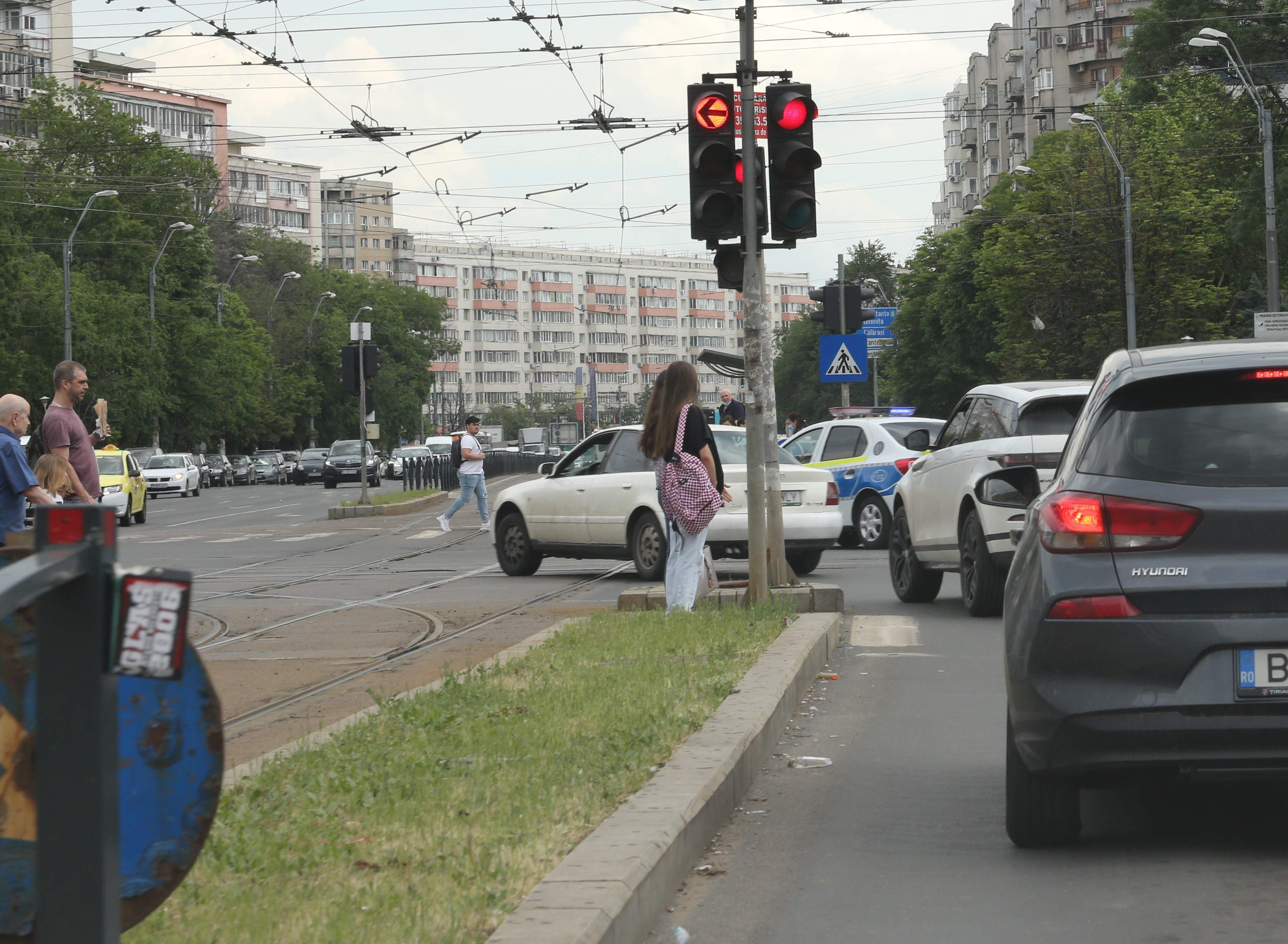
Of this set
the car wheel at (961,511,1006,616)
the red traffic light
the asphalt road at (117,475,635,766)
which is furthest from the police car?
the red traffic light

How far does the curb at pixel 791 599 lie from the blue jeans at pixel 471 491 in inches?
626

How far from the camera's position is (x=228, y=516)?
133 feet

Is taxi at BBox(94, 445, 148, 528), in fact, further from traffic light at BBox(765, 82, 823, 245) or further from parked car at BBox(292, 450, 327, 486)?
parked car at BBox(292, 450, 327, 486)

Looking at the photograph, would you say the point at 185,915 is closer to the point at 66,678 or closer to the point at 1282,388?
the point at 66,678

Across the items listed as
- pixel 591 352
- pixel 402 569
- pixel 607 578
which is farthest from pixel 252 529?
pixel 591 352

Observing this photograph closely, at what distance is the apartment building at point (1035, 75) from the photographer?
106750 mm

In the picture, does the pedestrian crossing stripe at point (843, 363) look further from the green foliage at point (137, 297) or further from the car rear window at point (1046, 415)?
the green foliage at point (137, 297)

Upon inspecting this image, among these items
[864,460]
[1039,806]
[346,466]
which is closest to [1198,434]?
[1039,806]

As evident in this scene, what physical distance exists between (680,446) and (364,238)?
173 m

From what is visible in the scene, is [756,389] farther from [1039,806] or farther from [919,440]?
[1039,806]

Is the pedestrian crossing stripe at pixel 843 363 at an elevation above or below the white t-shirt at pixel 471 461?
above

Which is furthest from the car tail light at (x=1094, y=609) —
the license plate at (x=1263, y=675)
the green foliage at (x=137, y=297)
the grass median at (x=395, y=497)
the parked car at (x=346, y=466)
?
the green foliage at (x=137, y=297)

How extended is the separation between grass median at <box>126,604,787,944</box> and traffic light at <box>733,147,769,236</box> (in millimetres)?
A: 3881

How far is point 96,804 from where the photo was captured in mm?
2926
